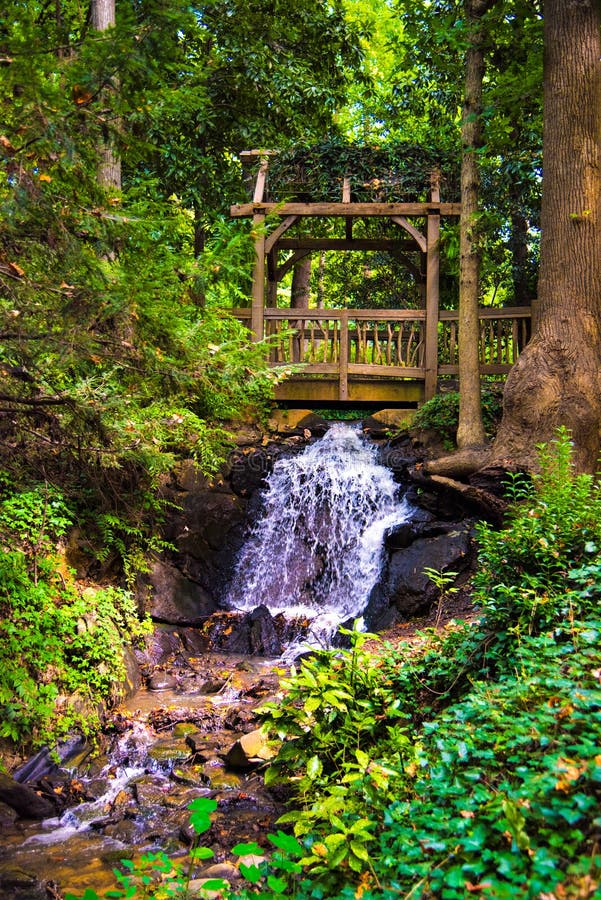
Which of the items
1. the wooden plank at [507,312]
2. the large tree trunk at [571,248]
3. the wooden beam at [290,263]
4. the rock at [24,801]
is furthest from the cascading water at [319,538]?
the wooden beam at [290,263]

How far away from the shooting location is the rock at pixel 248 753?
509 cm

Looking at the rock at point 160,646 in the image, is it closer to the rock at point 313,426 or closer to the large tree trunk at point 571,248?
the rock at point 313,426

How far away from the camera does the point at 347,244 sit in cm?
1427

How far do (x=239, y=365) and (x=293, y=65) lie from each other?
1185 cm

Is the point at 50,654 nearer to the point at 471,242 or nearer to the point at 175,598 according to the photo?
the point at 175,598

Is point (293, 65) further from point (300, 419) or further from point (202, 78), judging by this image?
point (300, 419)

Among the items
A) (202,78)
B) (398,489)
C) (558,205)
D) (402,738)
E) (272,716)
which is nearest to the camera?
(402,738)

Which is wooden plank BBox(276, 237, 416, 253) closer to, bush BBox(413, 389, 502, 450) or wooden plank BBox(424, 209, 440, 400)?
wooden plank BBox(424, 209, 440, 400)

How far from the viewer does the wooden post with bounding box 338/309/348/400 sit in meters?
11.6

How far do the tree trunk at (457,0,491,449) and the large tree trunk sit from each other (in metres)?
1.57

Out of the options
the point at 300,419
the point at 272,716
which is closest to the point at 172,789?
the point at 272,716

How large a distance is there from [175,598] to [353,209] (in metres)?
7.93

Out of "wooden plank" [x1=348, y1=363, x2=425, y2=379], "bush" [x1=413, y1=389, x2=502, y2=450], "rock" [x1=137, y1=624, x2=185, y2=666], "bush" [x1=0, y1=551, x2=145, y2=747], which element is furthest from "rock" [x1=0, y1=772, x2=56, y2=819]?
"wooden plank" [x1=348, y1=363, x2=425, y2=379]

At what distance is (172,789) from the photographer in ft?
16.1
